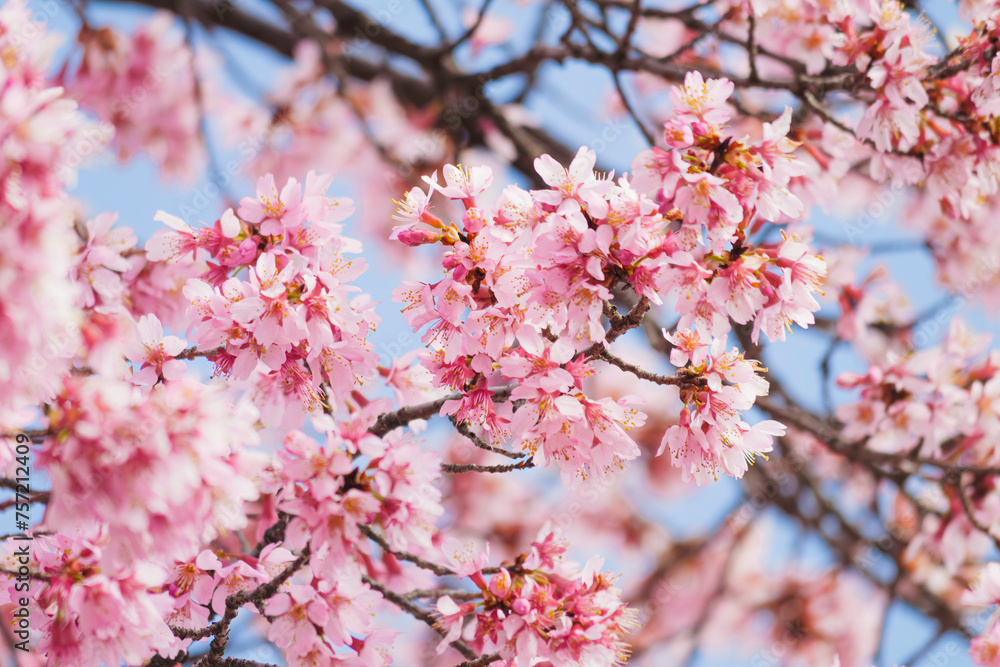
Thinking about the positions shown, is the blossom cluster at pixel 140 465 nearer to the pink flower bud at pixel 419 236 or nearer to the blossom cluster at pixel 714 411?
the pink flower bud at pixel 419 236

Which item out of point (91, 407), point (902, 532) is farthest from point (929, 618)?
point (91, 407)

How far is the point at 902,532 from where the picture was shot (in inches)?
176

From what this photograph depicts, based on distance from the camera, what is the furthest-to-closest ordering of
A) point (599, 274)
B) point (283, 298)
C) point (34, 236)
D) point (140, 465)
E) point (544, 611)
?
point (544, 611) → point (283, 298) → point (599, 274) → point (140, 465) → point (34, 236)

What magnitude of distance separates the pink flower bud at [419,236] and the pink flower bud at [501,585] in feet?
3.01

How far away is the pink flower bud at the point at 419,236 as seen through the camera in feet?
5.72

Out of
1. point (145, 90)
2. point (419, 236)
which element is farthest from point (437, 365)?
point (145, 90)

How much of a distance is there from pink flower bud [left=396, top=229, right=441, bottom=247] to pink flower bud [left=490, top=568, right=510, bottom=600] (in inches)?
36.1

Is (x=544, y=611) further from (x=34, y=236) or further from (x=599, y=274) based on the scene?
(x=34, y=236)

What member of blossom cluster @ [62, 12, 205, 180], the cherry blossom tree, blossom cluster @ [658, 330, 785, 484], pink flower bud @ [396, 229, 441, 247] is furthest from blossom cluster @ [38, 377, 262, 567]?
blossom cluster @ [62, 12, 205, 180]

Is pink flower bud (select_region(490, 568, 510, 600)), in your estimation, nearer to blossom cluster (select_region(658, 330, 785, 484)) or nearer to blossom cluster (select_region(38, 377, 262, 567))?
blossom cluster (select_region(658, 330, 785, 484))

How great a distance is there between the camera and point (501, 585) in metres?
1.83

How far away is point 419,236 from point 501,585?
37.5 inches

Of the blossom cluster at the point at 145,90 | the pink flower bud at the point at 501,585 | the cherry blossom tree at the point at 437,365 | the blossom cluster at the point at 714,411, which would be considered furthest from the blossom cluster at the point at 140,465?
the blossom cluster at the point at 145,90

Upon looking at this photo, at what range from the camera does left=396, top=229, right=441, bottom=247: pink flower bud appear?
1.74 m
